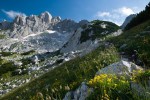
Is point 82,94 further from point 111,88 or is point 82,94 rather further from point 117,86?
point 117,86

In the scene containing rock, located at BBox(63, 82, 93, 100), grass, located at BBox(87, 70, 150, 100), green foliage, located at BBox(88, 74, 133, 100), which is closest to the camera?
grass, located at BBox(87, 70, 150, 100)

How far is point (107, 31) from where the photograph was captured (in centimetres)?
7906

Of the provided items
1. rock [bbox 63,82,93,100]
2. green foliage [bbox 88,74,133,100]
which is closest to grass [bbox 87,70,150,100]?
green foliage [bbox 88,74,133,100]

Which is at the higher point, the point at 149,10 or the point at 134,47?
the point at 149,10

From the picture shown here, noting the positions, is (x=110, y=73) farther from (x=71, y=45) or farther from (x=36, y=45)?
(x=36, y=45)

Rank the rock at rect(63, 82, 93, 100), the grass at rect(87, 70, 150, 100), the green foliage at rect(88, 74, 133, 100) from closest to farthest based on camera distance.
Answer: the grass at rect(87, 70, 150, 100) < the green foliage at rect(88, 74, 133, 100) < the rock at rect(63, 82, 93, 100)

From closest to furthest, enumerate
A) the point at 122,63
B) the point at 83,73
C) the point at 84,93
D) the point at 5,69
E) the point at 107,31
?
the point at 84,93 < the point at 122,63 < the point at 83,73 < the point at 5,69 < the point at 107,31

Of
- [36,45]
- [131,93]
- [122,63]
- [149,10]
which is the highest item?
[36,45]

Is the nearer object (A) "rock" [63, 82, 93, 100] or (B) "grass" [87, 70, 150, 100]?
(B) "grass" [87, 70, 150, 100]

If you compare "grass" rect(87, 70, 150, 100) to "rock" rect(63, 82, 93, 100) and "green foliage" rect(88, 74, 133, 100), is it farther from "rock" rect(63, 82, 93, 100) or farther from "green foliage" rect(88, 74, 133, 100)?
"rock" rect(63, 82, 93, 100)

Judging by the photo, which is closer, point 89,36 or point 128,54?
point 128,54

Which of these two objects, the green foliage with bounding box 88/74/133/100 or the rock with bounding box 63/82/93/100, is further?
the rock with bounding box 63/82/93/100

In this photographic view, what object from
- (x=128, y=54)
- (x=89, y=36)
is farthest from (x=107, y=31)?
(x=128, y=54)

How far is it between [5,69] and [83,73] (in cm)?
4465
